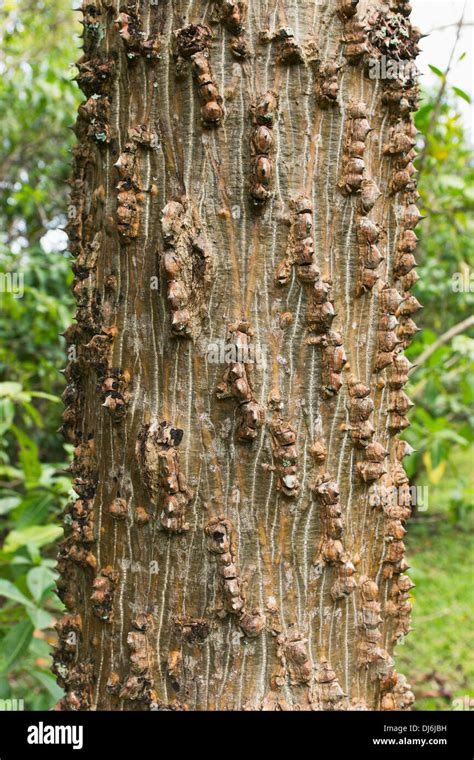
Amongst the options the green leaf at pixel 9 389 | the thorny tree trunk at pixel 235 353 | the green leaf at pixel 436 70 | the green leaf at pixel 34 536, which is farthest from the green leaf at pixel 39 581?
the green leaf at pixel 436 70

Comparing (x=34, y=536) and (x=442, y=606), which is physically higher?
(x=34, y=536)

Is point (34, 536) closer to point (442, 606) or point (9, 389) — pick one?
point (9, 389)

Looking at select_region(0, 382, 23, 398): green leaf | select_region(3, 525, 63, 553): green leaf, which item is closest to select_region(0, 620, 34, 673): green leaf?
select_region(3, 525, 63, 553): green leaf

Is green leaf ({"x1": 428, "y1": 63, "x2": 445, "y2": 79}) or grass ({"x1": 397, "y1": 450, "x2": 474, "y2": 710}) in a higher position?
green leaf ({"x1": 428, "y1": 63, "x2": 445, "y2": 79})

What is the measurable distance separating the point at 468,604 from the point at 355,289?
5184 millimetres

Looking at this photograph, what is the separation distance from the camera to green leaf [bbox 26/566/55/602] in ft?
7.39

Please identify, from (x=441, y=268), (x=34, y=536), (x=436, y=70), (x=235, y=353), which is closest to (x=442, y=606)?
(x=441, y=268)

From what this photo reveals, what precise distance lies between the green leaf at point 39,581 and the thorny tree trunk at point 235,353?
989mm

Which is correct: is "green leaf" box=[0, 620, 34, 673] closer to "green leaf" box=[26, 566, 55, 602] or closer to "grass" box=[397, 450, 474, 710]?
"green leaf" box=[26, 566, 55, 602]

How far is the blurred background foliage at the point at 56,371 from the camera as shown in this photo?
2.62 metres

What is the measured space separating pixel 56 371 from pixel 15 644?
1940 mm

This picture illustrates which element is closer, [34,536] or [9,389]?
[34,536]

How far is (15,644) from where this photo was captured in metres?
2.25

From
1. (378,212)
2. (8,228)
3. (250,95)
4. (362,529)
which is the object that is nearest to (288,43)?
(250,95)
